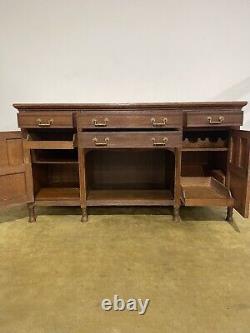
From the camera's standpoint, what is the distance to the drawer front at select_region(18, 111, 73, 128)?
1.96 m

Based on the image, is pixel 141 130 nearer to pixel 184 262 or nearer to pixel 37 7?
pixel 184 262

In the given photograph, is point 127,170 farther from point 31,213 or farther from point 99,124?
point 31,213

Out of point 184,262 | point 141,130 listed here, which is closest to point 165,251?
point 184,262

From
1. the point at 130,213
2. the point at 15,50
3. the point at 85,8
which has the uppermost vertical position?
the point at 85,8

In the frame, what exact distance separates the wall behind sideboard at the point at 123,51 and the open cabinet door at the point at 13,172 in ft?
2.69

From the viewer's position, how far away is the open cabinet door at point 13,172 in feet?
6.48

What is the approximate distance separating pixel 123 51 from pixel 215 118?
3.99 ft

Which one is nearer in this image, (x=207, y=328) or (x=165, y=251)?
(x=207, y=328)

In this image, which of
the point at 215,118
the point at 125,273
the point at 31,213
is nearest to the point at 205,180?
the point at 215,118

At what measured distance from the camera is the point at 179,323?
111 centimetres

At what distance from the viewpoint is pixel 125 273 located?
57.6 inches

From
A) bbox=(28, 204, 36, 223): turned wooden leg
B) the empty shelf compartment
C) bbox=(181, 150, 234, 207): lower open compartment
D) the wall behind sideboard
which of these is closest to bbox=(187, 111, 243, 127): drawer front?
bbox=(181, 150, 234, 207): lower open compartment

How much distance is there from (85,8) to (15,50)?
0.80m

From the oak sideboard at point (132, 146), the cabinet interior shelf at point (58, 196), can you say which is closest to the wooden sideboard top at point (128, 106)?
the oak sideboard at point (132, 146)
